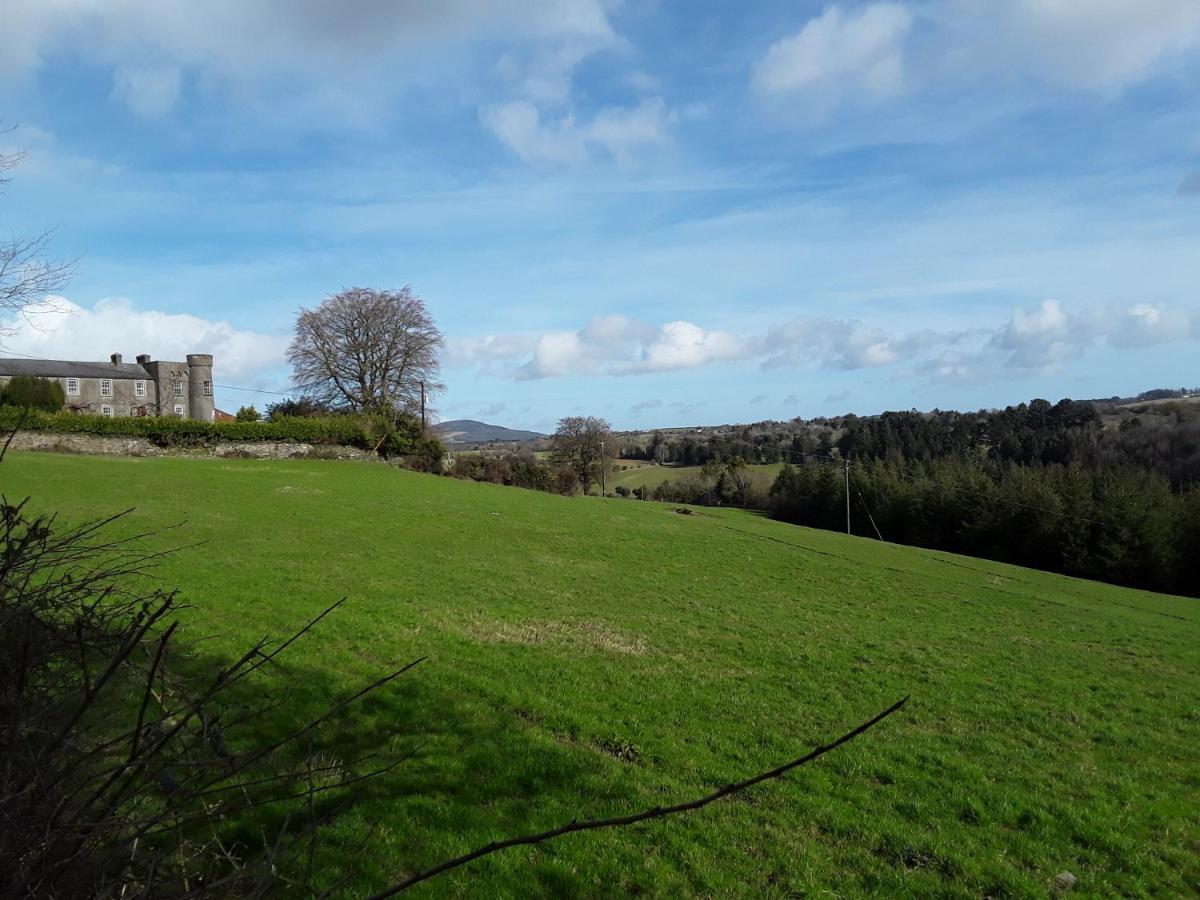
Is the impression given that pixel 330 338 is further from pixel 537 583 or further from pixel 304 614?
pixel 304 614

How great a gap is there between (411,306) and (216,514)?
93.6ft

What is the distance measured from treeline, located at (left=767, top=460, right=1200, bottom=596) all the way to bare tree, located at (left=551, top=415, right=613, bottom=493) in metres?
21.9

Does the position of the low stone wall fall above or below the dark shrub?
below

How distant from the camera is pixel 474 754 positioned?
19.8 ft

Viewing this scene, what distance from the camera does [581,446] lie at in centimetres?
6756

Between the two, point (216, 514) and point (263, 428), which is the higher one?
point (263, 428)

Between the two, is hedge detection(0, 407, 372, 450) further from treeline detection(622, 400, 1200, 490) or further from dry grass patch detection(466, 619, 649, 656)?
treeline detection(622, 400, 1200, 490)

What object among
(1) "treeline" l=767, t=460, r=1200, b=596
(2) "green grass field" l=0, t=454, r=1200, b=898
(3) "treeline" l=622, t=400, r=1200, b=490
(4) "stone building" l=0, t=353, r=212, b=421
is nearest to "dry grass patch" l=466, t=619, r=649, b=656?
(2) "green grass field" l=0, t=454, r=1200, b=898

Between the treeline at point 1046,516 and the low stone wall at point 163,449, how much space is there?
1571 inches

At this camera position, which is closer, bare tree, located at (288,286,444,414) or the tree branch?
the tree branch

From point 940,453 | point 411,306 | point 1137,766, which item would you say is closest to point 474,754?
point 1137,766

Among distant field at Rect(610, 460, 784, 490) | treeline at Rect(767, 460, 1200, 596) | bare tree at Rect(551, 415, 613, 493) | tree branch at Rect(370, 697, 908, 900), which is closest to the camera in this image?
tree branch at Rect(370, 697, 908, 900)

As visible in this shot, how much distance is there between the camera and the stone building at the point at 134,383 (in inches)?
2050

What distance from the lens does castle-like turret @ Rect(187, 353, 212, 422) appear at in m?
54.9
